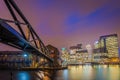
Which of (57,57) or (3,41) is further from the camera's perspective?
(57,57)

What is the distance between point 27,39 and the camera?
26.4 m

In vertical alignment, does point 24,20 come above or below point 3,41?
above

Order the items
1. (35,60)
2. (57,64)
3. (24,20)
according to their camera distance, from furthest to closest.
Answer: (57,64) → (35,60) → (24,20)

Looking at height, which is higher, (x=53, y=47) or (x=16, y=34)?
(x=53, y=47)

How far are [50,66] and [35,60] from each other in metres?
12.5

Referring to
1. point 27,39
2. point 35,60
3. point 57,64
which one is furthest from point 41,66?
point 27,39

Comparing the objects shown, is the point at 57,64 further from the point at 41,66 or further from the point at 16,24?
the point at 16,24

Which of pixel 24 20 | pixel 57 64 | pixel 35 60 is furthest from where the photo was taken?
pixel 57 64

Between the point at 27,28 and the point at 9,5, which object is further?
the point at 27,28

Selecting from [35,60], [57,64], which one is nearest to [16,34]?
[35,60]

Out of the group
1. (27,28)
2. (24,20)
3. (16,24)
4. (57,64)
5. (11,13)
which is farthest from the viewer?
(57,64)

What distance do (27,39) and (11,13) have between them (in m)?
7.26

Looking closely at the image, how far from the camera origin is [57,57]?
182 metres

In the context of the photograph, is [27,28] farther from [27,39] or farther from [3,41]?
[3,41]
